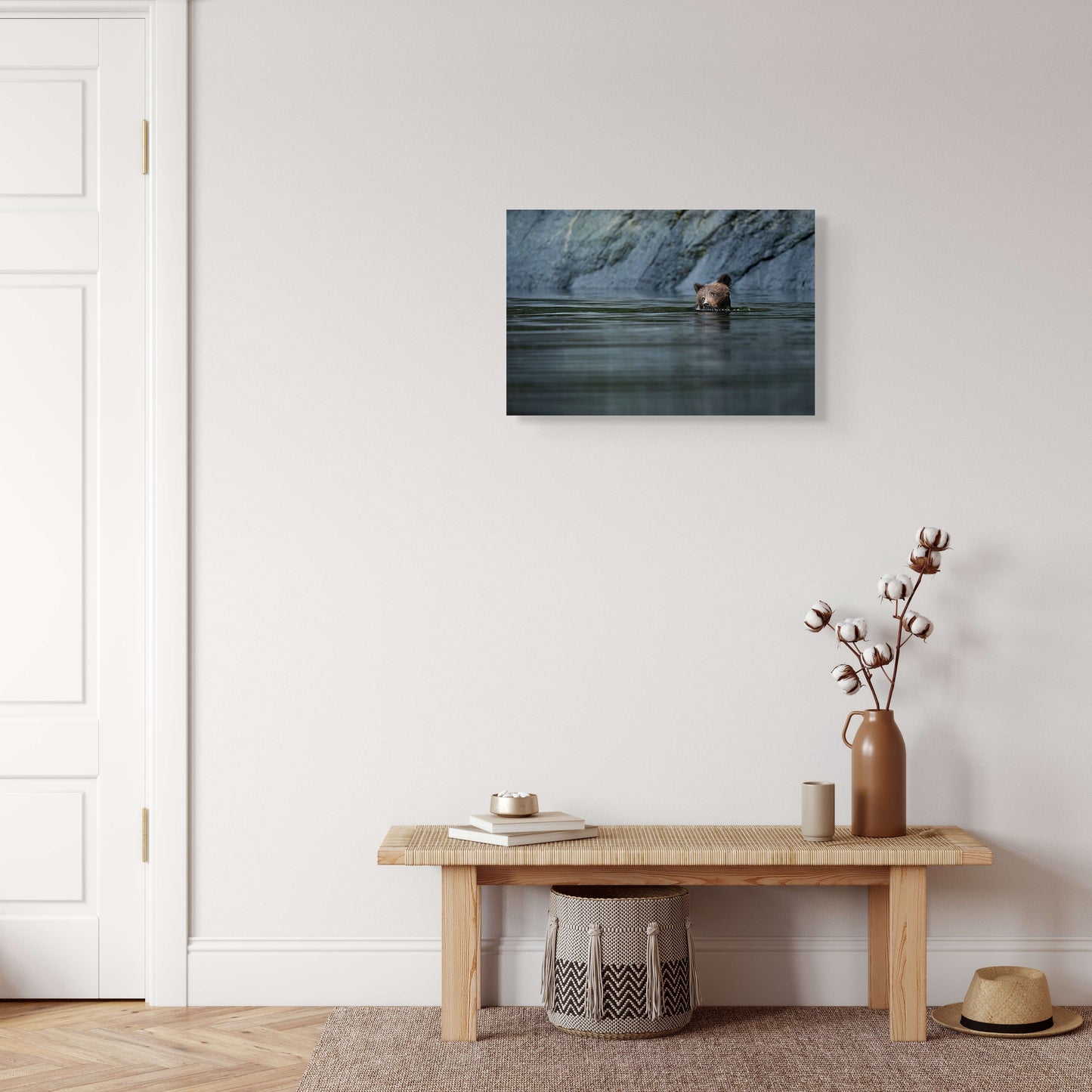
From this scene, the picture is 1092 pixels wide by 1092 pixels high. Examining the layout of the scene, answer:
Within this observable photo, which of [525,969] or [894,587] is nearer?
[894,587]

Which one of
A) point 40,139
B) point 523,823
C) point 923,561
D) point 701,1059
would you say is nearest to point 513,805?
point 523,823

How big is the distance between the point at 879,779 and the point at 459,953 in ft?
3.20

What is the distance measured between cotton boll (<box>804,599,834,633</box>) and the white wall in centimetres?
10

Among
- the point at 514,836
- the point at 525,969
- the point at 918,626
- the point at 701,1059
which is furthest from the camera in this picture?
the point at 525,969

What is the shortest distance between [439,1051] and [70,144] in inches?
88.4

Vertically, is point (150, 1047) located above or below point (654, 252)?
below

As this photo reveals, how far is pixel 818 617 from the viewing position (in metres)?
2.70

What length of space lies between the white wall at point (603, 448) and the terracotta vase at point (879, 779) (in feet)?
→ 0.62

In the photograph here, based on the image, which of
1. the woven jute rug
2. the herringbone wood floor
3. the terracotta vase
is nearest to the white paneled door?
the herringbone wood floor

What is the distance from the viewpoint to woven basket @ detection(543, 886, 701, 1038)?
246 centimetres

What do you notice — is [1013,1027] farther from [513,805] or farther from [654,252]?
[654,252]

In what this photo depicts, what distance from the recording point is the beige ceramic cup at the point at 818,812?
8.29 feet

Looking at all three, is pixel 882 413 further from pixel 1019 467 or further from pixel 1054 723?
pixel 1054 723

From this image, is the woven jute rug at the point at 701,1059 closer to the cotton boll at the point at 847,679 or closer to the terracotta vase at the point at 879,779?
the terracotta vase at the point at 879,779
